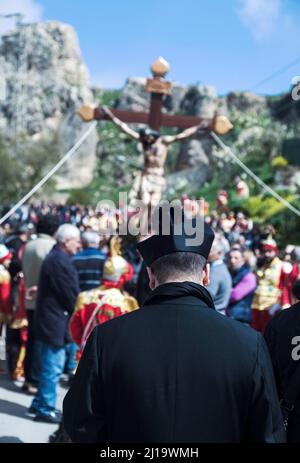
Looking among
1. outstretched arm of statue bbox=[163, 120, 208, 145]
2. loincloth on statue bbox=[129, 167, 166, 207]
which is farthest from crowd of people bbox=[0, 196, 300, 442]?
outstretched arm of statue bbox=[163, 120, 208, 145]

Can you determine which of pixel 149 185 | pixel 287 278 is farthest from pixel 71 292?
pixel 149 185

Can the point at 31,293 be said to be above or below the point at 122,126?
below

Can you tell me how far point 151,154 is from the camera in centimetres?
1132

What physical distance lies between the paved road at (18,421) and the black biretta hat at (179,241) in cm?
311

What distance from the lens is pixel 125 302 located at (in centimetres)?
486

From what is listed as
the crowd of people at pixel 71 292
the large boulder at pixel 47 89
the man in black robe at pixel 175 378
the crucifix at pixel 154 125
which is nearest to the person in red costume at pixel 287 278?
the crowd of people at pixel 71 292

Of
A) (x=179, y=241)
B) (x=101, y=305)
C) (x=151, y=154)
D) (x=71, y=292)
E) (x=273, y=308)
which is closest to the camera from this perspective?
(x=179, y=241)

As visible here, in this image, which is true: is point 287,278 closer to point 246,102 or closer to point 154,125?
point 154,125

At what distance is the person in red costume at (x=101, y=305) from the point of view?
15.7ft

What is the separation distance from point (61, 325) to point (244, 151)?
30818 millimetres

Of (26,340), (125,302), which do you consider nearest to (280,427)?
(125,302)

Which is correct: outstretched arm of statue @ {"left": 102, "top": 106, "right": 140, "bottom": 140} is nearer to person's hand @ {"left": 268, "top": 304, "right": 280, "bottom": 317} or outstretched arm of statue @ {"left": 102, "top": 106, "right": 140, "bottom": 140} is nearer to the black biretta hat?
person's hand @ {"left": 268, "top": 304, "right": 280, "bottom": 317}

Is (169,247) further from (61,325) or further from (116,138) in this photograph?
(116,138)

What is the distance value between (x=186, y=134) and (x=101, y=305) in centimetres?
697
